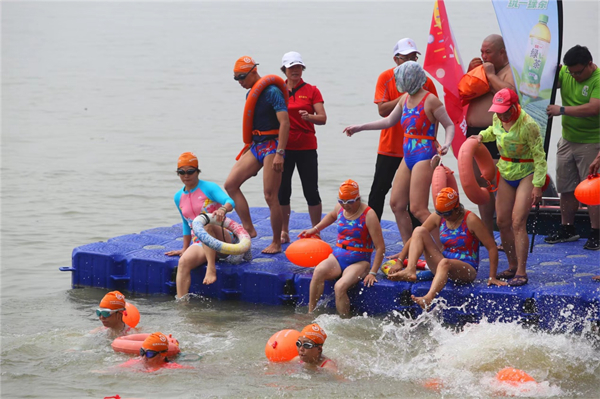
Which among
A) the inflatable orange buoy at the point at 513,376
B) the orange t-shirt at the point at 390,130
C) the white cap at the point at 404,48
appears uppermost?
the white cap at the point at 404,48

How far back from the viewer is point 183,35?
51844 mm

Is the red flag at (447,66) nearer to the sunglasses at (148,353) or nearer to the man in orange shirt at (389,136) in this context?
the man in orange shirt at (389,136)

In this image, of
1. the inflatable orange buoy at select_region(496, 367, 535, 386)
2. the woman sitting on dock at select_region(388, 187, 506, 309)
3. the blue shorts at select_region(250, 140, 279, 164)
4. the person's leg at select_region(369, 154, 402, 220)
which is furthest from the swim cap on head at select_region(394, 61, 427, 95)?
the inflatable orange buoy at select_region(496, 367, 535, 386)

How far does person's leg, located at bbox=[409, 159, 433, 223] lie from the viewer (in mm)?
8016

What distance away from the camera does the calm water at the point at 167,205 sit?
22.1 ft

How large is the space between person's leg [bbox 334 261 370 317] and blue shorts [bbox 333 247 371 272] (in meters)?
0.04

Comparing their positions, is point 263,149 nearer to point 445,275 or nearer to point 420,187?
point 420,187

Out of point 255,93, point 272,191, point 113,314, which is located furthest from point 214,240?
point 255,93

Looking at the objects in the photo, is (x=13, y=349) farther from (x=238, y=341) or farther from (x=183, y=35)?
(x=183, y=35)

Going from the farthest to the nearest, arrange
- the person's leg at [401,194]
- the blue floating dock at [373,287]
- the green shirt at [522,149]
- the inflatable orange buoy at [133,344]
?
the person's leg at [401,194], the green shirt at [522,149], the blue floating dock at [373,287], the inflatable orange buoy at [133,344]

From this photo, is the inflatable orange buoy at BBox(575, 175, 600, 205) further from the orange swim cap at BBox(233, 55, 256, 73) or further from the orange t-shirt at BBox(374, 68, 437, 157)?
the orange swim cap at BBox(233, 55, 256, 73)

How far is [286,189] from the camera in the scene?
9.41 m

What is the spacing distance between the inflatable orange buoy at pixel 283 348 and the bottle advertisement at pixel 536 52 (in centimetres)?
375

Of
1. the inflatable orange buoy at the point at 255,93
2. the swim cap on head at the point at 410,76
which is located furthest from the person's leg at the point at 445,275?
the inflatable orange buoy at the point at 255,93
